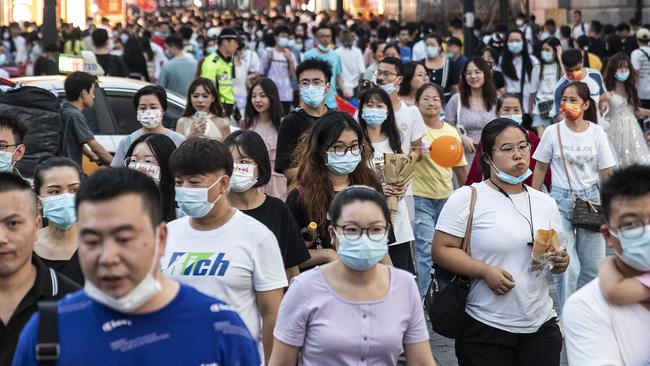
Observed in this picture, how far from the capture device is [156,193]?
12.0 ft

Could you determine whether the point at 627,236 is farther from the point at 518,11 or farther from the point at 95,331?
the point at 518,11

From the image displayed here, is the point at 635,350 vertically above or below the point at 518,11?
below

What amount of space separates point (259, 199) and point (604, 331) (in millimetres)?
2633

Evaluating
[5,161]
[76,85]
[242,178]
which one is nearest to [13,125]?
[5,161]

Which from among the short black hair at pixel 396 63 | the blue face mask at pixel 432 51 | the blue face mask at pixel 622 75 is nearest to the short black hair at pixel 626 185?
the short black hair at pixel 396 63

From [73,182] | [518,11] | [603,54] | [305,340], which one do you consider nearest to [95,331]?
[305,340]

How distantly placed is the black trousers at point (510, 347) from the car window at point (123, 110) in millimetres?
6579

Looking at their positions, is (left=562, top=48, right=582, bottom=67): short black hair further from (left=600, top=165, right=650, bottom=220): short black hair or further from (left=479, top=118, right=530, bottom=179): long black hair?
(left=600, top=165, right=650, bottom=220): short black hair

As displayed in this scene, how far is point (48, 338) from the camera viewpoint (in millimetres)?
3502

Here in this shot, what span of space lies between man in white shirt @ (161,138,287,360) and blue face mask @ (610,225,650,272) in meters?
1.70

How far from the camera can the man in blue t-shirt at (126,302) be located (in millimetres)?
3434

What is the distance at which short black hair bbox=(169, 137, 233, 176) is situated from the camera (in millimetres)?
5871

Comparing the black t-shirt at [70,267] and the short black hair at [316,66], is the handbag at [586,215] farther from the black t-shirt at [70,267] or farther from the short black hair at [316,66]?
the black t-shirt at [70,267]

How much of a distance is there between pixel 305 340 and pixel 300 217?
1.86 meters
